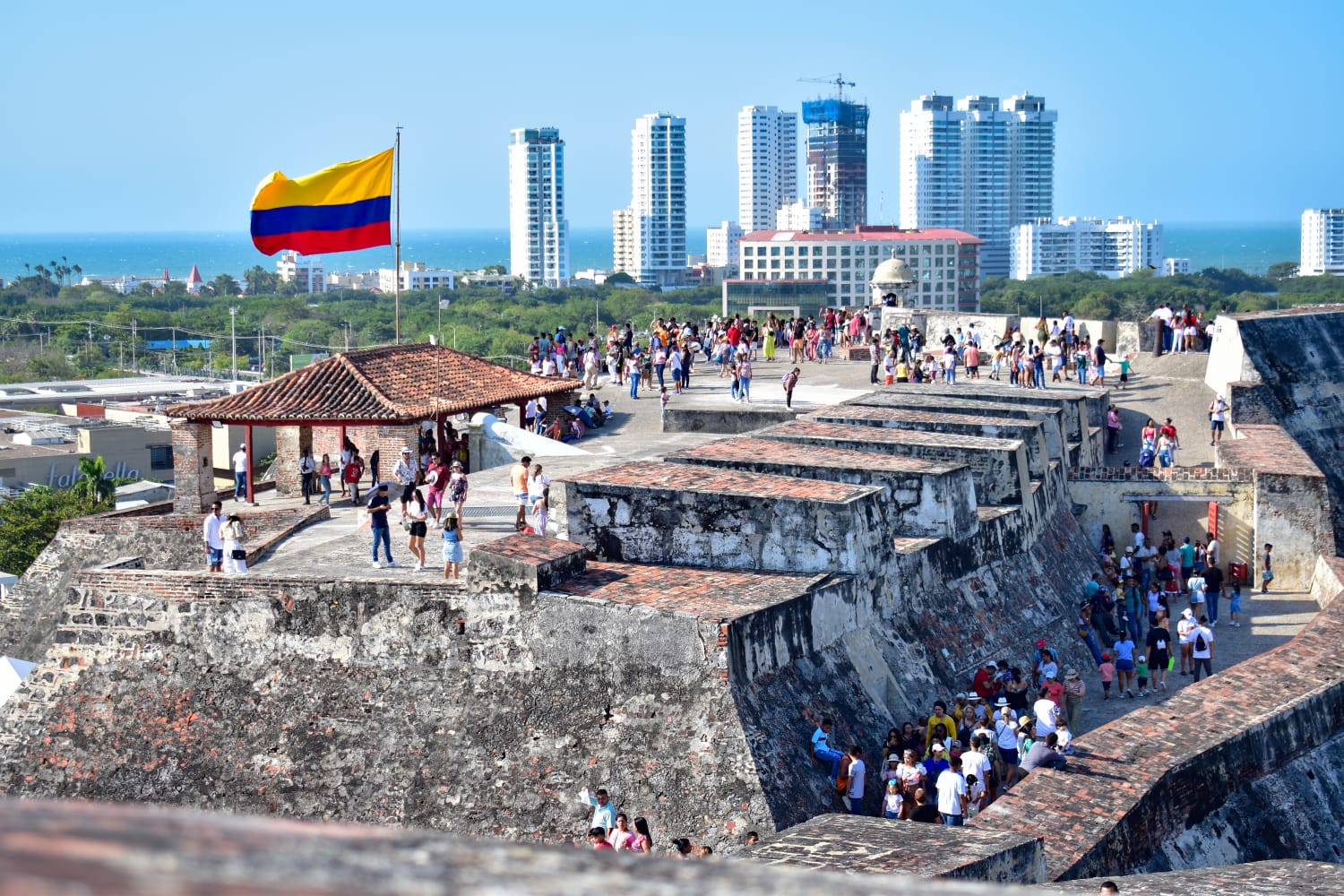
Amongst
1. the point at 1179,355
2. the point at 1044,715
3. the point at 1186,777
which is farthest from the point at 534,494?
the point at 1179,355

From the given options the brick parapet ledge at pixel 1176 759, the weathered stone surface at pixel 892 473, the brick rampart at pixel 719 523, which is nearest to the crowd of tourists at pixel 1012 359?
the weathered stone surface at pixel 892 473

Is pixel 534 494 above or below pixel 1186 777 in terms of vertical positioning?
above

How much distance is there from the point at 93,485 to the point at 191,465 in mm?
28024

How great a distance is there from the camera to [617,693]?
13734 millimetres

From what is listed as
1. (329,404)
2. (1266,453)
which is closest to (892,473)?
(329,404)

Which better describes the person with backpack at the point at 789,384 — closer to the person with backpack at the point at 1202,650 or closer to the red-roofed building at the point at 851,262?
the person with backpack at the point at 1202,650

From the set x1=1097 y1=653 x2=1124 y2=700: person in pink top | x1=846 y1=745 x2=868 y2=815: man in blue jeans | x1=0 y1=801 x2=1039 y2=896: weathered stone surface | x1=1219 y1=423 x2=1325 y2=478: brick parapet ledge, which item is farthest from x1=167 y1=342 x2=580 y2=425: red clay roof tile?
x1=0 y1=801 x2=1039 y2=896: weathered stone surface

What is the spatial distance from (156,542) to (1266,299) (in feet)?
295

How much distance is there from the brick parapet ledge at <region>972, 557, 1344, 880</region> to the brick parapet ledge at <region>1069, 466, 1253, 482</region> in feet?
19.7

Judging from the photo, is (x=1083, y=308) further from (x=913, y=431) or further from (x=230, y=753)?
(x=230, y=753)

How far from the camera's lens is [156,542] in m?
19.4

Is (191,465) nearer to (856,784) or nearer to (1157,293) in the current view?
(856,784)

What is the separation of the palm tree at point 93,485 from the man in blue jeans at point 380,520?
31473 millimetres

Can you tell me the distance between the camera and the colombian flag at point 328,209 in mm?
21609
